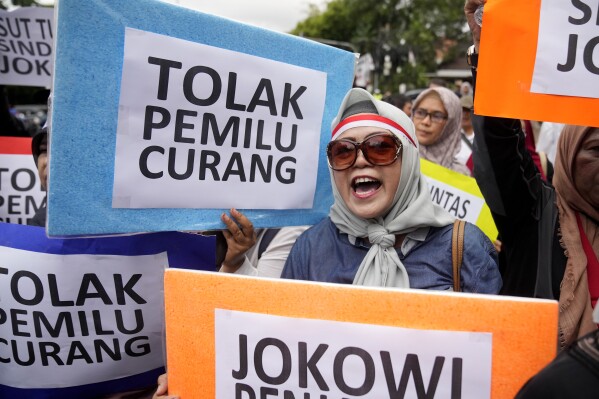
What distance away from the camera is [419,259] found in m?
1.80

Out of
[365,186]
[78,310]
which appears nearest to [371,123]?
[365,186]

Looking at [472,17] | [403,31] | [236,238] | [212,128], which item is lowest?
[236,238]

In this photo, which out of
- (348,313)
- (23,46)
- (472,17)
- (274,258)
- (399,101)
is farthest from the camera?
(399,101)

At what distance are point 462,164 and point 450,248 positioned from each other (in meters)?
2.62

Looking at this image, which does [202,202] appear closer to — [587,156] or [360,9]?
[587,156]

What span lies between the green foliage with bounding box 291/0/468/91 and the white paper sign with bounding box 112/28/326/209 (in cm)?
3629

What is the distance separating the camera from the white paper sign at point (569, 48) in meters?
1.48

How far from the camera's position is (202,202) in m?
1.85

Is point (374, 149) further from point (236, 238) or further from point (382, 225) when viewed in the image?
point (236, 238)

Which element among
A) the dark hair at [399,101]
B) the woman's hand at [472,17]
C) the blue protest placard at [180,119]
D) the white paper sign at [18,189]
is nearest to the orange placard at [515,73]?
the woman's hand at [472,17]

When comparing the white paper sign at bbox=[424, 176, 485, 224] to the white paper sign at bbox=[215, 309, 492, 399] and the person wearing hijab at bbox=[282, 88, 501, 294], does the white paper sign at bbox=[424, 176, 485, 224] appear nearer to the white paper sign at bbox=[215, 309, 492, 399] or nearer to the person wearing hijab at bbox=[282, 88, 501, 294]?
the person wearing hijab at bbox=[282, 88, 501, 294]

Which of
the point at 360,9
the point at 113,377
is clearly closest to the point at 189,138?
the point at 113,377

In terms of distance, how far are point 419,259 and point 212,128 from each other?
0.83 metres

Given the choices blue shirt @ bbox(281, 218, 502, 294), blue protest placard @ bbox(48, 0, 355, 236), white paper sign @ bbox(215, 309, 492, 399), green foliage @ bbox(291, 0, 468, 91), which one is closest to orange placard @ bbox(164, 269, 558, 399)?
white paper sign @ bbox(215, 309, 492, 399)
